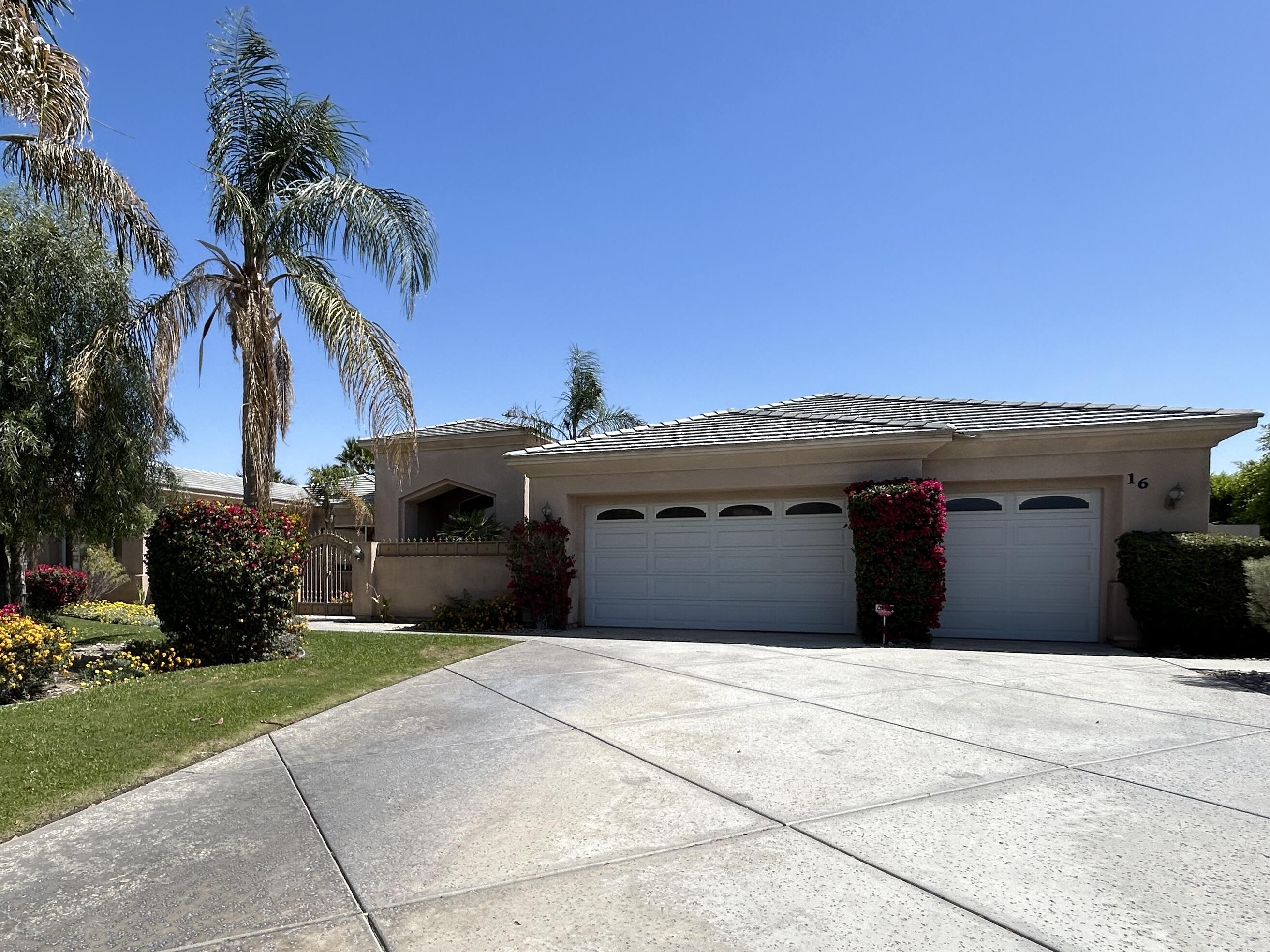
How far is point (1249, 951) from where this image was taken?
284 centimetres

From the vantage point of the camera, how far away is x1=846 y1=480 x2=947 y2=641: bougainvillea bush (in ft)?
36.6

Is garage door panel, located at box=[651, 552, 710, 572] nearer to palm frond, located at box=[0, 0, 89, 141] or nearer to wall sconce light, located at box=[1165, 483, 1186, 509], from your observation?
wall sconce light, located at box=[1165, 483, 1186, 509]

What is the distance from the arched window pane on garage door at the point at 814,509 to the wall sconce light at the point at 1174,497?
4.66 meters

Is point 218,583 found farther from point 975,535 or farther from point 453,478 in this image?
point 975,535

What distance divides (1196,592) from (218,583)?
1297 centimetres

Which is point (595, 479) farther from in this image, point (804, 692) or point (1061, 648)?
point (1061, 648)

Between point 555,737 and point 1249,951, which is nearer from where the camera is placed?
point 1249,951

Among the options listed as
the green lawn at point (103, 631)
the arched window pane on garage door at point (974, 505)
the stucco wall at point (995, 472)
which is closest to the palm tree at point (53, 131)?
the green lawn at point (103, 631)

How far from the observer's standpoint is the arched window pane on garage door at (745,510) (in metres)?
13.0

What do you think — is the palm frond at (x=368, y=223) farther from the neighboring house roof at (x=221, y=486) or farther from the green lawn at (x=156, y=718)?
the neighboring house roof at (x=221, y=486)

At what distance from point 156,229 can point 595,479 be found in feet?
25.0

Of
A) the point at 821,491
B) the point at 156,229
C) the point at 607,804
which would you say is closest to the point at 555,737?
the point at 607,804

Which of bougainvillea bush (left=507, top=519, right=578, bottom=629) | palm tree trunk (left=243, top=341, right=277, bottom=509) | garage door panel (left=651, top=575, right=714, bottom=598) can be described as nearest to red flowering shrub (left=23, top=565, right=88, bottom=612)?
palm tree trunk (left=243, top=341, right=277, bottom=509)

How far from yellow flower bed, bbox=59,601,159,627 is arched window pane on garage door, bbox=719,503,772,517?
11055 millimetres
